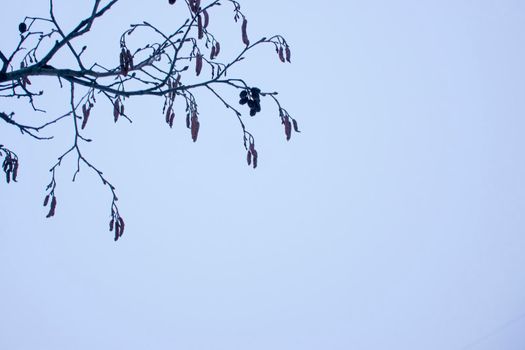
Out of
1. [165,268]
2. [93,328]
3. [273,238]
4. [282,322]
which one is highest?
[273,238]

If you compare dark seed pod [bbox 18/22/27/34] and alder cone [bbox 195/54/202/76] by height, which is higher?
dark seed pod [bbox 18/22/27/34]

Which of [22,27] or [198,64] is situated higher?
[22,27]

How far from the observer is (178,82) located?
222 centimetres

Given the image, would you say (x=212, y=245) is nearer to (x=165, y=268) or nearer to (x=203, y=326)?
(x=165, y=268)

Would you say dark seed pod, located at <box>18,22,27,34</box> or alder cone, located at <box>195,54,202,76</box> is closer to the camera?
alder cone, located at <box>195,54,202,76</box>

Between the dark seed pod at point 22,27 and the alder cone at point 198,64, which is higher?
the dark seed pod at point 22,27

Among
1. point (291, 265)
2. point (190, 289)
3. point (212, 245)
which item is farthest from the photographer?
point (212, 245)

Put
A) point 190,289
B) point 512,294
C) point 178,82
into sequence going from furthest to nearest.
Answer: point 190,289, point 512,294, point 178,82

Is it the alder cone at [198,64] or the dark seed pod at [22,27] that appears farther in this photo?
the dark seed pod at [22,27]

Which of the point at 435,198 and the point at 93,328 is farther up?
the point at 435,198

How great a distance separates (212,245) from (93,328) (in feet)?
217

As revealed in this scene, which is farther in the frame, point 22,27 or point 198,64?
point 22,27

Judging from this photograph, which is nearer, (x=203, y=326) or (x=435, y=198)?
(x=203, y=326)

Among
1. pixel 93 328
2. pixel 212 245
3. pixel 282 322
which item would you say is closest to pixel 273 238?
pixel 212 245
